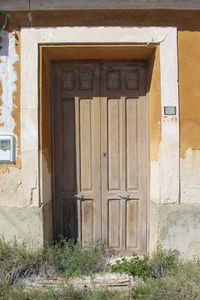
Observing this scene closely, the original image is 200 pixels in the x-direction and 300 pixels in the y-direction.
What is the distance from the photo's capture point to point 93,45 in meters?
4.16

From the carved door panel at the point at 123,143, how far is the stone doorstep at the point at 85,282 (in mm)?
850

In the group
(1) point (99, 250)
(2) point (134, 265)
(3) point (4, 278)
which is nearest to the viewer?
(3) point (4, 278)

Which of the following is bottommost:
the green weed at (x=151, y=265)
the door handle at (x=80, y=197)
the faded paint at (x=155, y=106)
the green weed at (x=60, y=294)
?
the green weed at (x=60, y=294)

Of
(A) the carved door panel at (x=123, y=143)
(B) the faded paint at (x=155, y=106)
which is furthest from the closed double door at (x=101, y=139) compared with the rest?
(B) the faded paint at (x=155, y=106)

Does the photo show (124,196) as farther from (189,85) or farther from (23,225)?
(189,85)

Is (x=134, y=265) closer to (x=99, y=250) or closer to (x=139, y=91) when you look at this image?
(x=99, y=250)

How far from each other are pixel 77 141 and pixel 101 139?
33 centimetres

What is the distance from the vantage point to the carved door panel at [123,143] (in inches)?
180

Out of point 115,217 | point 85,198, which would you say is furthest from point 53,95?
point 115,217

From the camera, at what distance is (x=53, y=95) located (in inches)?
179

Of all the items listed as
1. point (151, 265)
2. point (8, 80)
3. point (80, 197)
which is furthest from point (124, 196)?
point (8, 80)

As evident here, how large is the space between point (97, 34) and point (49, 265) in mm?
2859

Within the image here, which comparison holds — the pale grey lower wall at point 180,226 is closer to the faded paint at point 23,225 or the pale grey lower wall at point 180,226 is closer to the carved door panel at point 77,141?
the carved door panel at point 77,141

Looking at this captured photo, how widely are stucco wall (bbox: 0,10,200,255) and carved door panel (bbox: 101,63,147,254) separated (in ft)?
1.44
